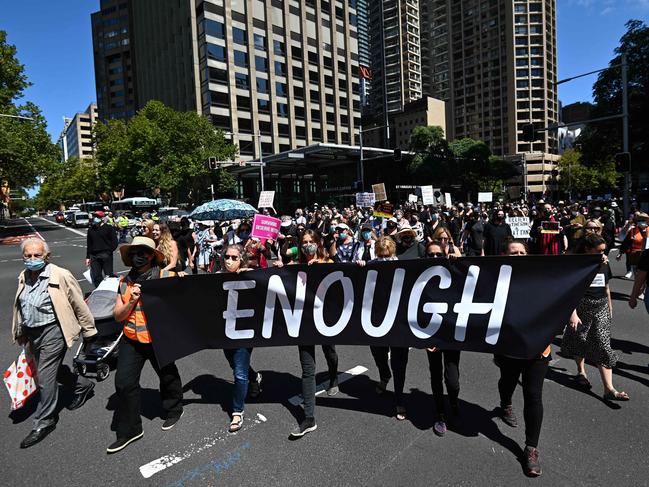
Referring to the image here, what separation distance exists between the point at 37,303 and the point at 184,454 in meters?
1.85

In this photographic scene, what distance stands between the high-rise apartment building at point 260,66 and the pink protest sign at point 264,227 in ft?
132

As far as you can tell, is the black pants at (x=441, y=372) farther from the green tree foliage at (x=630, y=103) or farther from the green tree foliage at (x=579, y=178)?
the green tree foliage at (x=579, y=178)

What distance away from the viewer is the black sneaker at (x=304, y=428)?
3.53 metres

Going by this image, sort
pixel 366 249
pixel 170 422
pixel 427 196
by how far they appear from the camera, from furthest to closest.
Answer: pixel 427 196 < pixel 366 249 < pixel 170 422

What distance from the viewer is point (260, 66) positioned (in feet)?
192

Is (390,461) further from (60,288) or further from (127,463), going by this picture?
(60,288)

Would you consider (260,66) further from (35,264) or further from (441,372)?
(441,372)

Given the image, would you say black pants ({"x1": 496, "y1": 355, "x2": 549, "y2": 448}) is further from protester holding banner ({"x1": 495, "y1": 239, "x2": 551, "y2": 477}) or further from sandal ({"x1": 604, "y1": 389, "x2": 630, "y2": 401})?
sandal ({"x1": 604, "y1": 389, "x2": 630, "y2": 401})

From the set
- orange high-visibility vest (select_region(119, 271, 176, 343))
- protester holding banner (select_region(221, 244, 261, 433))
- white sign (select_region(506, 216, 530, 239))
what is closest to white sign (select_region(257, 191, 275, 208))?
white sign (select_region(506, 216, 530, 239))

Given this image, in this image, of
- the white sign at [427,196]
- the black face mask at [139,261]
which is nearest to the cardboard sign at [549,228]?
the black face mask at [139,261]

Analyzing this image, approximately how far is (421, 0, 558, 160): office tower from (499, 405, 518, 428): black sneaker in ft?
332

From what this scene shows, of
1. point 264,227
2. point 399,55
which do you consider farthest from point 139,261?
point 399,55

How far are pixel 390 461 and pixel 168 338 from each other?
2.12m

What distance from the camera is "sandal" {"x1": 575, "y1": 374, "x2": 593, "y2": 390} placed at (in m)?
4.25
